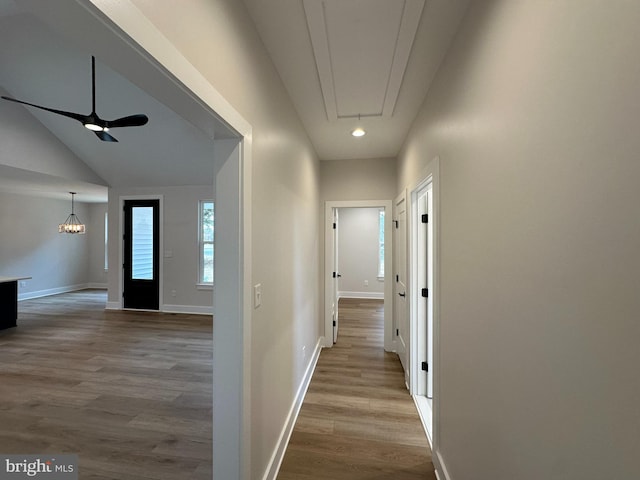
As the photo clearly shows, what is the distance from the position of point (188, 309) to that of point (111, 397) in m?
3.09

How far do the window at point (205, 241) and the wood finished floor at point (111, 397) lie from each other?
4.00ft

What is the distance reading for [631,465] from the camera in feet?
1.80

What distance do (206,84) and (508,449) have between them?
5.66ft

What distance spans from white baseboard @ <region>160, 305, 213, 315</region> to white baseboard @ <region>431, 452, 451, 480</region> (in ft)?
15.6

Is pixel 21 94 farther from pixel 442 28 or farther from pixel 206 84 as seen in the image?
pixel 442 28

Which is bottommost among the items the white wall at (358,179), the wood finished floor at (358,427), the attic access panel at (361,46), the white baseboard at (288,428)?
the wood finished floor at (358,427)

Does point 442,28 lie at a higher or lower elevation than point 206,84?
higher

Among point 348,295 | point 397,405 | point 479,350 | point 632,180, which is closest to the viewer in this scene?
point 632,180

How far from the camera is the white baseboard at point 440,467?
1615mm

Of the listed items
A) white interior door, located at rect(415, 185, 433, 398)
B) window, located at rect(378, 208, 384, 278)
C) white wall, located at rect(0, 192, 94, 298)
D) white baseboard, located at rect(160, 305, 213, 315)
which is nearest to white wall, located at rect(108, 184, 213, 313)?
white baseboard, located at rect(160, 305, 213, 315)

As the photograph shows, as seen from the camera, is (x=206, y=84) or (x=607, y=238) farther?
(x=206, y=84)

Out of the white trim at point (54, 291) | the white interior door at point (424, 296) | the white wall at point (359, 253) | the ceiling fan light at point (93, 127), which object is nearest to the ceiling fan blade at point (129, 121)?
the ceiling fan light at point (93, 127)

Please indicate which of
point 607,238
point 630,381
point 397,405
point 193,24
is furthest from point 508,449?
point 193,24

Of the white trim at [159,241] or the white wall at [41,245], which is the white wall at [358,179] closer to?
the white trim at [159,241]
